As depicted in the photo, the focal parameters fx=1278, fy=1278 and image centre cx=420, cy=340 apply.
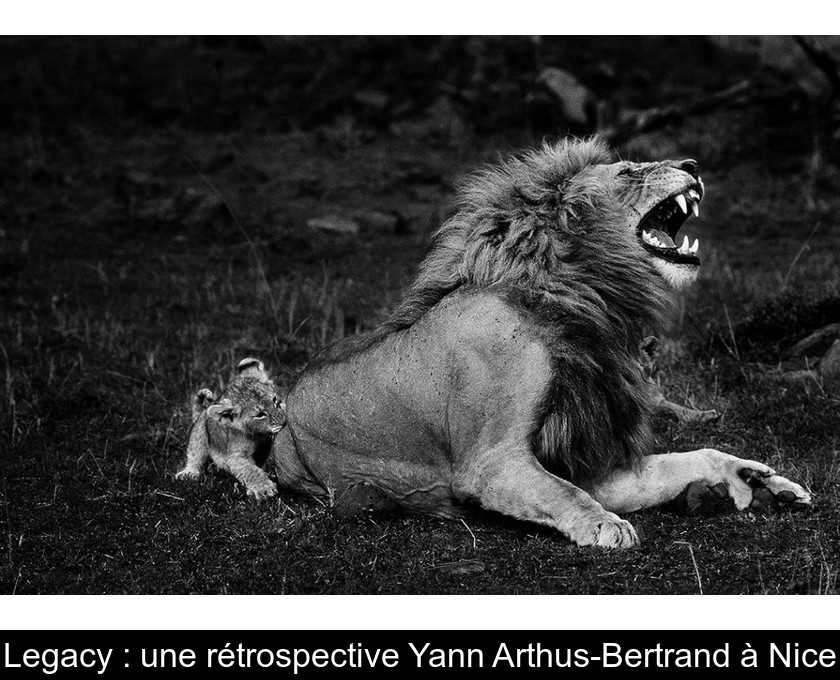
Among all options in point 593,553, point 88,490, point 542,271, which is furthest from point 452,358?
point 88,490

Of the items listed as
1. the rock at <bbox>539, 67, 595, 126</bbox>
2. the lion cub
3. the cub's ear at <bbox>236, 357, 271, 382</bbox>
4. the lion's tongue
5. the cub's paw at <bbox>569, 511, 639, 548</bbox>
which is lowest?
the cub's paw at <bbox>569, 511, 639, 548</bbox>

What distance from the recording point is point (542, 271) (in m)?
5.97

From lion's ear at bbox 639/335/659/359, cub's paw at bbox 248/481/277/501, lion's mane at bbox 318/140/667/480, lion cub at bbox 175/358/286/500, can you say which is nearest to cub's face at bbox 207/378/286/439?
A: lion cub at bbox 175/358/286/500

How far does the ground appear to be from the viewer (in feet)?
18.3

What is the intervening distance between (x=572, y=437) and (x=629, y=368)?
509mm

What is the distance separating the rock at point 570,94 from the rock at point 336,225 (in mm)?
5267

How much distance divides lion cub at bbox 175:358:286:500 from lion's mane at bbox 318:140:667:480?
0.74m

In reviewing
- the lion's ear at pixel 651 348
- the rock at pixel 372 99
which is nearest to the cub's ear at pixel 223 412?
Answer: the lion's ear at pixel 651 348

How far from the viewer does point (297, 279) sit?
12.8m

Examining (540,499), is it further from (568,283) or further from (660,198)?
(660,198)

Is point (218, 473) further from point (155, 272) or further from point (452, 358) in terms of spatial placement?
point (155, 272)

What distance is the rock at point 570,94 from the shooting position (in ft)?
62.8

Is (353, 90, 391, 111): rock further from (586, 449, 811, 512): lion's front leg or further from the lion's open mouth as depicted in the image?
(586, 449, 811, 512): lion's front leg

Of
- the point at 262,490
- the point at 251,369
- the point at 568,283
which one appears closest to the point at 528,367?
the point at 568,283
